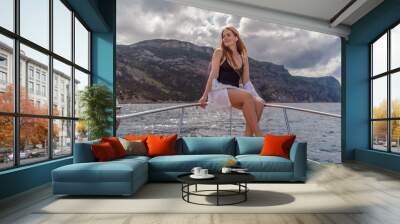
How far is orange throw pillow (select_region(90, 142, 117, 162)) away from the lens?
5.10 m

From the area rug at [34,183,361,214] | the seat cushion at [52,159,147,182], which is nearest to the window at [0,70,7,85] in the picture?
the seat cushion at [52,159,147,182]

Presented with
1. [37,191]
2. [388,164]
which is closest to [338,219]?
[37,191]

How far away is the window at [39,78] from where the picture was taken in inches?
174

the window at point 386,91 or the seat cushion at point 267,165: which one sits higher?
the window at point 386,91

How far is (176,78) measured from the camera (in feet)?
30.6

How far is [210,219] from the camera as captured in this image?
3410 millimetres

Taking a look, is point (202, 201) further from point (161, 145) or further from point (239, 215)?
point (161, 145)

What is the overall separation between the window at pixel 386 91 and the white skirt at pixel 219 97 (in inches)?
118

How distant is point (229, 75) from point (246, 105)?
2.38ft

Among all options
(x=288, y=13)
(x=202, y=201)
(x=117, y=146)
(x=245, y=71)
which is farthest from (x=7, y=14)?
(x=288, y=13)

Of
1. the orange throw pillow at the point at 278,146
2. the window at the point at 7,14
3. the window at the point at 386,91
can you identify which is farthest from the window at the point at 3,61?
the window at the point at 386,91

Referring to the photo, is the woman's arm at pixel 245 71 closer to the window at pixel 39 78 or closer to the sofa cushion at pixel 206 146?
the sofa cushion at pixel 206 146

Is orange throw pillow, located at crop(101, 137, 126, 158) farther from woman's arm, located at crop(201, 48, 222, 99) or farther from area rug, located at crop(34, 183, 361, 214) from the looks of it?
woman's arm, located at crop(201, 48, 222, 99)

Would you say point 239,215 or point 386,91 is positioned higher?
point 386,91
